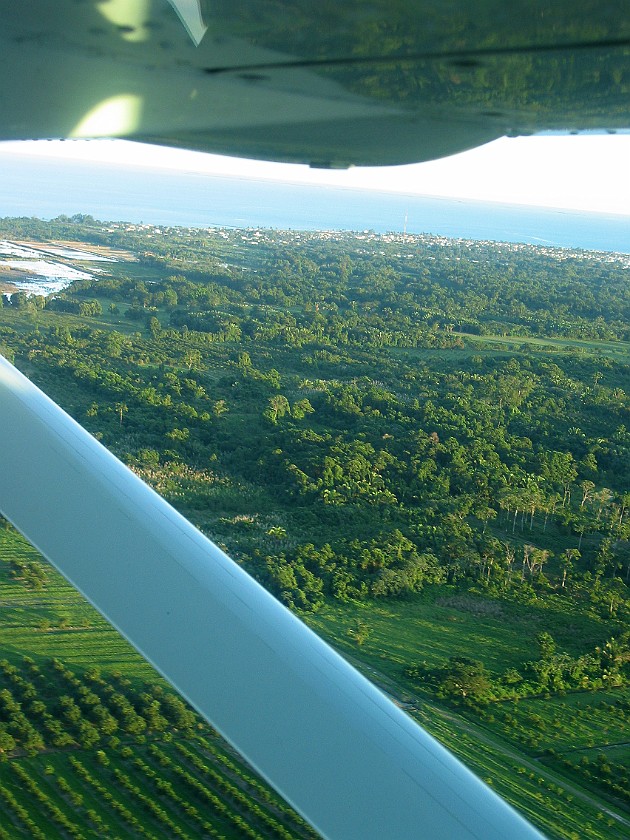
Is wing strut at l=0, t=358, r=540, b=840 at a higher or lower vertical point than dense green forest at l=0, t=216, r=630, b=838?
higher

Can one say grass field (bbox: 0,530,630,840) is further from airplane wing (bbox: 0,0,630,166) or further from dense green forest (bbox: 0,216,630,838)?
airplane wing (bbox: 0,0,630,166)

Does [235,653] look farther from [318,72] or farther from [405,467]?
[405,467]

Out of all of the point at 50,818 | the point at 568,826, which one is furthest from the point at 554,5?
the point at 568,826

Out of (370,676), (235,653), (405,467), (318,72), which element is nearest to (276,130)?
(318,72)

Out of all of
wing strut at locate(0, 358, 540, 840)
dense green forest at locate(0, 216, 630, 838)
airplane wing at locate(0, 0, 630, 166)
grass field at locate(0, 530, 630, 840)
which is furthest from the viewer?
dense green forest at locate(0, 216, 630, 838)

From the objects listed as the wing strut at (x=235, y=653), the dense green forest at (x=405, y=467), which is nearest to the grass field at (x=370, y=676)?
the dense green forest at (x=405, y=467)

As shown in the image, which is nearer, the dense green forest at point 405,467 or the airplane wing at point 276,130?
the airplane wing at point 276,130

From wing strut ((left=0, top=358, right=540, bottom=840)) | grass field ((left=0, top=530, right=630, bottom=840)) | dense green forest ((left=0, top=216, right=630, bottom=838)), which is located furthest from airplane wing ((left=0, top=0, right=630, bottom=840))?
grass field ((left=0, top=530, right=630, bottom=840))

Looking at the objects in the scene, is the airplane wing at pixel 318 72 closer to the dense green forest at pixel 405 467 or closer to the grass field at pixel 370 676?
the dense green forest at pixel 405 467

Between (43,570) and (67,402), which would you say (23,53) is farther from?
(67,402)
